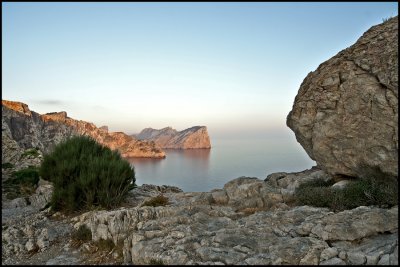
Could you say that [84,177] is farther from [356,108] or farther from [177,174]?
[177,174]

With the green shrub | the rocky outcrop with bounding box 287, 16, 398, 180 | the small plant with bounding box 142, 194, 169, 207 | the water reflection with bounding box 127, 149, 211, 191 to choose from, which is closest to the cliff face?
the green shrub

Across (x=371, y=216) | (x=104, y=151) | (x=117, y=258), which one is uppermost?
(x=104, y=151)

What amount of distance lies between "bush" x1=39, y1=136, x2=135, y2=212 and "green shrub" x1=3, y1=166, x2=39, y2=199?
275 inches

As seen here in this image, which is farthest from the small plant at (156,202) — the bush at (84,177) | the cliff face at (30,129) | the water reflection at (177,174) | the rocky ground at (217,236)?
the cliff face at (30,129)

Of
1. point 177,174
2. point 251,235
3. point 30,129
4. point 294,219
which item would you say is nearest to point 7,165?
point 177,174

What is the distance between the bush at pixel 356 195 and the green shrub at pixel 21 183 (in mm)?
16704

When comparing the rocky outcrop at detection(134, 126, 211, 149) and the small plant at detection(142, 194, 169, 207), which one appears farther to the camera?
the rocky outcrop at detection(134, 126, 211, 149)

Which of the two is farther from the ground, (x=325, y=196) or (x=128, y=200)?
(x=325, y=196)

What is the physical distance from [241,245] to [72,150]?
31.3 feet

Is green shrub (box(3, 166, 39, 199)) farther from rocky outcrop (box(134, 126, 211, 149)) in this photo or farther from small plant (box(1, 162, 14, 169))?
rocky outcrop (box(134, 126, 211, 149))

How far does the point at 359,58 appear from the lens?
1013cm

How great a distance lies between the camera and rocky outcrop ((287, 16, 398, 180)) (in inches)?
360

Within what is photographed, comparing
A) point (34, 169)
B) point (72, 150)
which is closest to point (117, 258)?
point (72, 150)

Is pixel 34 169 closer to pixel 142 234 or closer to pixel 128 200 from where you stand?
pixel 128 200
